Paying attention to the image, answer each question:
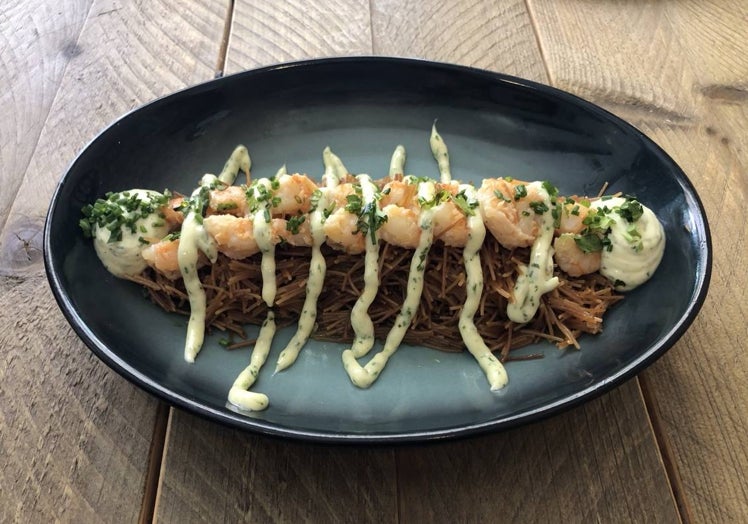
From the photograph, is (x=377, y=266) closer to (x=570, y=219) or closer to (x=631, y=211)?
(x=570, y=219)

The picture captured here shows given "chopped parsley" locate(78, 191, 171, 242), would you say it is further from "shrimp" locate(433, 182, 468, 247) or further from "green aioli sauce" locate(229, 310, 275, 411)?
"shrimp" locate(433, 182, 468, 247)

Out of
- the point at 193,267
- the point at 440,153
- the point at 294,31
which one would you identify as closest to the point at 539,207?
the point at 440,153

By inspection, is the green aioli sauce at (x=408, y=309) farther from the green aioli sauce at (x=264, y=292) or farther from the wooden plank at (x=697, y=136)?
the wooden plank at (x=697, y=136)

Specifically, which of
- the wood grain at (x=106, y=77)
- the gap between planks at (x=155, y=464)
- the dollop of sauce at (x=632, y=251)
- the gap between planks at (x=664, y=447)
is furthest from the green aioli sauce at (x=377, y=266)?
the wood grain at (x=106, y=77)

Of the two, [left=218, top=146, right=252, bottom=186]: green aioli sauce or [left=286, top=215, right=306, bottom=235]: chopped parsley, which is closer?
[left=286, top=215, right=306, bottom=235]: chopped parsley

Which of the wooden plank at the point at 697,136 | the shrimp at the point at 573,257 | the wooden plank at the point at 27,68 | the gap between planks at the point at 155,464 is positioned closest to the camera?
the gap between planks at the point at 155,464

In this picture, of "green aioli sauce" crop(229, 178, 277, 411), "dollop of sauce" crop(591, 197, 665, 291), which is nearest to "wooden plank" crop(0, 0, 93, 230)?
"green aioli sauce" crop(229, 178, 277, 411)
